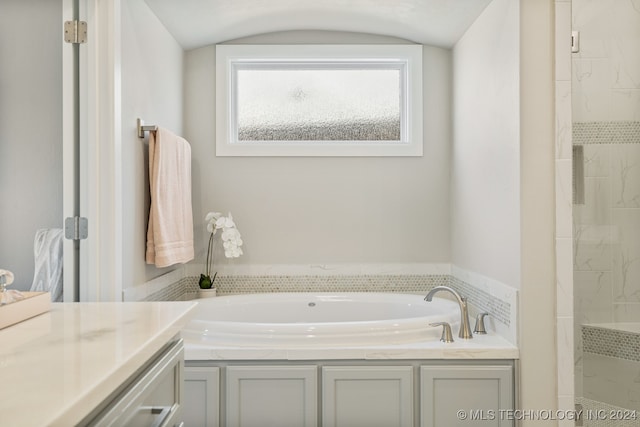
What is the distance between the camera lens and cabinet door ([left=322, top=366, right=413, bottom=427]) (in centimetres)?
196

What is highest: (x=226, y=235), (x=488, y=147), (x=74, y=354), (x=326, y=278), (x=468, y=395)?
(x=488, y=147)

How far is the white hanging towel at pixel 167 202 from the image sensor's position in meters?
2.40

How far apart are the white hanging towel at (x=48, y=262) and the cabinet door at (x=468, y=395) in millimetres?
1496

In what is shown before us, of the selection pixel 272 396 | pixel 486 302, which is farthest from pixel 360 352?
pixel 486 302


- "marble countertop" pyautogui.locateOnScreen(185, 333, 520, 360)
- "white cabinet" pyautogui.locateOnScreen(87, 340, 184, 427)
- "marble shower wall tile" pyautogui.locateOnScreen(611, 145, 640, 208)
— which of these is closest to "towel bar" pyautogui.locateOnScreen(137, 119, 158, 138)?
"marble countertop" pyautogui.locateOnScreen(185, 333, 520, 360)

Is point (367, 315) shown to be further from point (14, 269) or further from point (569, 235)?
point (14, 269)

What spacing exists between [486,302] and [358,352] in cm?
81

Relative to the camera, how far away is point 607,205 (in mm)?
2182

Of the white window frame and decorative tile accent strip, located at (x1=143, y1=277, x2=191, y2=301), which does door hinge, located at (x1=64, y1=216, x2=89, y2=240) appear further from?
the white window frame

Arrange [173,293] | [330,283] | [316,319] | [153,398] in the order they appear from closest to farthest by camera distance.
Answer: [153,398] → [173,293] → [316,319] → [330,283]

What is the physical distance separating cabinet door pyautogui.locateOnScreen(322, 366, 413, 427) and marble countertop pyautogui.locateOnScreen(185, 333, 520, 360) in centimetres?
5

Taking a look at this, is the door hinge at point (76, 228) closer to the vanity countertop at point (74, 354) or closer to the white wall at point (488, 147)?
the vanity countertop at point (74, 354)

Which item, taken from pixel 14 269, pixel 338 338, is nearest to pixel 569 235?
pixel 338 338

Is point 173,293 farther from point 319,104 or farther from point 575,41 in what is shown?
point 575,41
